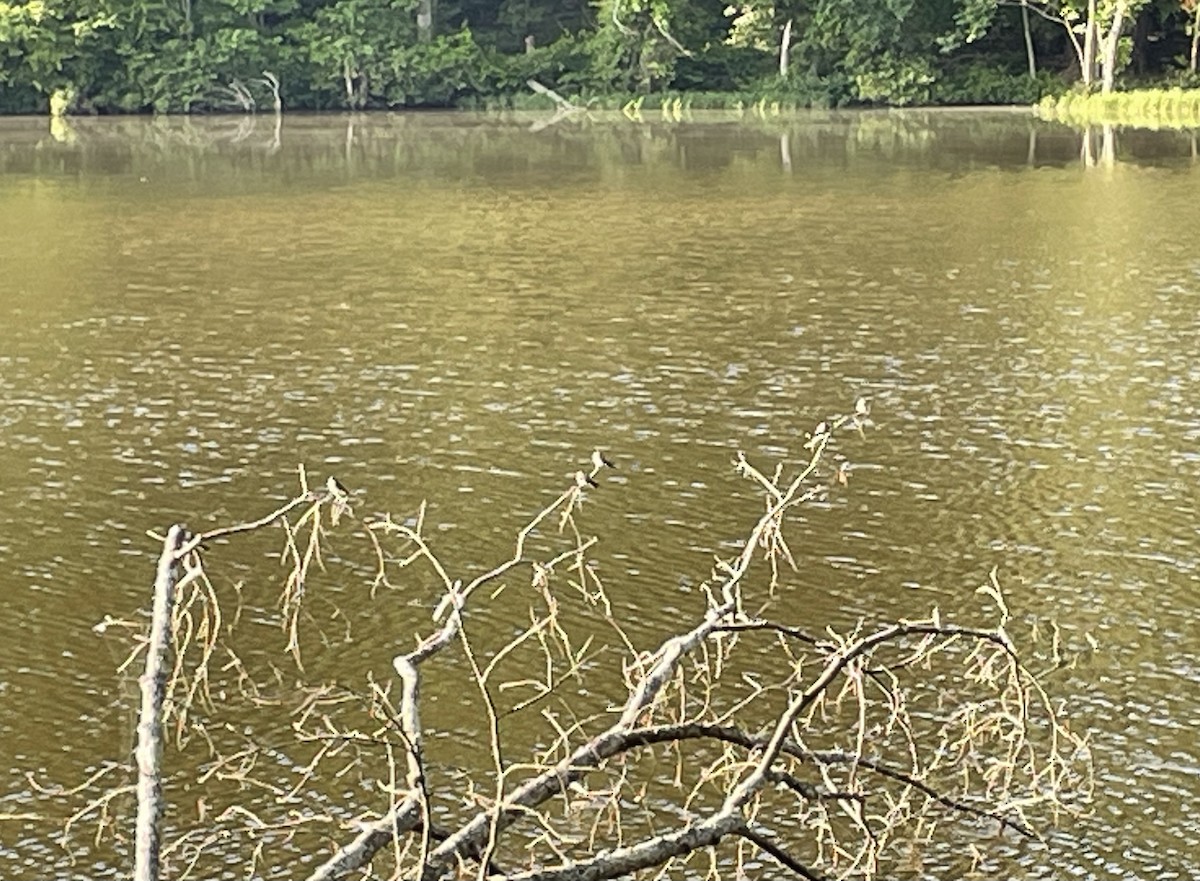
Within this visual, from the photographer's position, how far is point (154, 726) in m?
3.89

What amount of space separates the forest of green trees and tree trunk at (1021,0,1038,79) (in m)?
0.15

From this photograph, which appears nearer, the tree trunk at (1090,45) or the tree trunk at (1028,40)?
the tree trunk at (1090,45)

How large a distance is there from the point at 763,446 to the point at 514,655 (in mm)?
3927

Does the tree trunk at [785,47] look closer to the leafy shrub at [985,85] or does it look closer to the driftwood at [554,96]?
the leafy shrub at [985,85]

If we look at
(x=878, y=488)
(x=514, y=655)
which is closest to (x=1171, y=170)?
(x=878, y=488)

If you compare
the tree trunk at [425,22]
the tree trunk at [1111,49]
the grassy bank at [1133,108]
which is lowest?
the grassy bank at [1133,108]

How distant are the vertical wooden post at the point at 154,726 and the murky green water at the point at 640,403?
2.32 m

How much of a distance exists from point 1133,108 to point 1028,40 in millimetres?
4795

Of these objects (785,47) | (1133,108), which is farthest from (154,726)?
(785,47)

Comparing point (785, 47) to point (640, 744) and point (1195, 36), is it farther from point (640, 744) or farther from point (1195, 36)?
point (640, 744)

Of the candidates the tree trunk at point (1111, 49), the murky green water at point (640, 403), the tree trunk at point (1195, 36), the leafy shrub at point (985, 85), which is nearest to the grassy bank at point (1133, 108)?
the tree trunk at point (1111, 49)

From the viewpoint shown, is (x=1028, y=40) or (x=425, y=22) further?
(x=425, y=22)

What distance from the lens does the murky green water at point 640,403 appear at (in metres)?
8.17

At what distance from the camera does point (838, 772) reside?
21.9 ft
